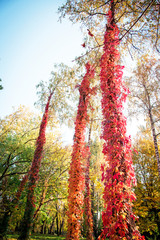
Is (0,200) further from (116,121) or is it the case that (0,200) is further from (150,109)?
(150,109)

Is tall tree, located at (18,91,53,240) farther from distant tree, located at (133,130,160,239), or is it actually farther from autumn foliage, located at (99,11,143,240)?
distant tree, located at (133,130,160,239)

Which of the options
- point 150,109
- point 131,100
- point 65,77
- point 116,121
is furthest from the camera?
point 65,77

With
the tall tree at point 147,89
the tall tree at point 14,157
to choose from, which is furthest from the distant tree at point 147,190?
the tall tree at point 14,157

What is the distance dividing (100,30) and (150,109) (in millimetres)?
5380

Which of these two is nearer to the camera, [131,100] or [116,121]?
[116,121]

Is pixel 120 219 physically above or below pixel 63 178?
below

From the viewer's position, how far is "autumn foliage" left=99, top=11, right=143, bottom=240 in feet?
6.03

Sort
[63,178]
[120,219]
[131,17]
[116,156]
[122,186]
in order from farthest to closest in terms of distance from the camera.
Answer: [63,178]
[131,17]
[116,156]
[122,186]
[120,219]

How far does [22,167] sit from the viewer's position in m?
11.9

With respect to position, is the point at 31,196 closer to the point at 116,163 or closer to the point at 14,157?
the point at 14,157

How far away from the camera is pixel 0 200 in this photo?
561cm

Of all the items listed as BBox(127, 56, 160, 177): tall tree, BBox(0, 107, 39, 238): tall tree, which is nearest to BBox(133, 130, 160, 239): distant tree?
BBox(127, 56, 160, 177): tall tree

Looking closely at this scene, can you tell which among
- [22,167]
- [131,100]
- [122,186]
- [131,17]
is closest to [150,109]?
[131,100]

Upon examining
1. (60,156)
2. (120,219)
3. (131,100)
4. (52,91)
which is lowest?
(120,219)
